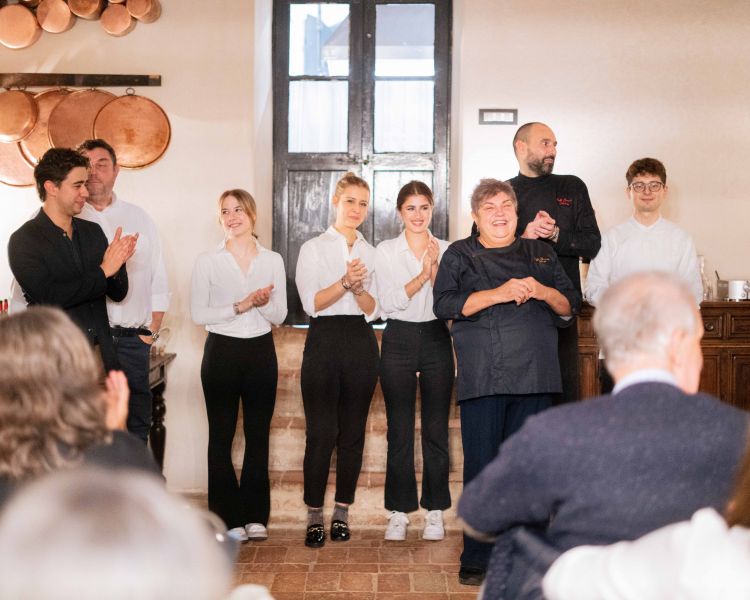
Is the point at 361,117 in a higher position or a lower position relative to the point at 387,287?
higher

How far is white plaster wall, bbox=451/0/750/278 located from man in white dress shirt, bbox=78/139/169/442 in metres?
2.12

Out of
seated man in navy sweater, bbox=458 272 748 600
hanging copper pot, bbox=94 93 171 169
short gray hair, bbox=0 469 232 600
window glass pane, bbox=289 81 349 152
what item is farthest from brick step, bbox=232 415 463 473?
short gray hair, bbox=0 469 232 600

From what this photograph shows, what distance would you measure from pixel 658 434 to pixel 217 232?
4.22 m

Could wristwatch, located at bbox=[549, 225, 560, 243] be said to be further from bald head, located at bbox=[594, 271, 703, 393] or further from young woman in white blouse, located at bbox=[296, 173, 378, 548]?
bald head, located at bbox=[594, 271, 703, 393]

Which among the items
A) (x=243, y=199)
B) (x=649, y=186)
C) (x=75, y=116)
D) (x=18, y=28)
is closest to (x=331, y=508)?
(x=243, y=199)

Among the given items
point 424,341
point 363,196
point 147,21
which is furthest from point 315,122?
point 424,341

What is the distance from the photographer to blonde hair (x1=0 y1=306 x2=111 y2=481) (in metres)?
1.80

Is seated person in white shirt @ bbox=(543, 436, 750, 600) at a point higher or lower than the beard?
lower

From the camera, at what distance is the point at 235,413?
4395 millimetres

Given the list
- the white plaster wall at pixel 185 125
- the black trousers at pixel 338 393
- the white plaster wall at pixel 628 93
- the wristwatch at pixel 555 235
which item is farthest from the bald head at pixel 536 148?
the white plaster wall at pixel 185 125

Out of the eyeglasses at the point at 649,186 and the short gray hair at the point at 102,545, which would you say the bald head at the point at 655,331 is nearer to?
the short gray hair at the point at 102,545

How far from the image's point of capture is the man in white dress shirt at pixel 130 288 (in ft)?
14.1

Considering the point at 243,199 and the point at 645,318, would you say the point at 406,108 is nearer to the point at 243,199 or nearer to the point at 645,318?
the point at 243,199

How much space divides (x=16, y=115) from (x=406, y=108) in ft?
7.94
